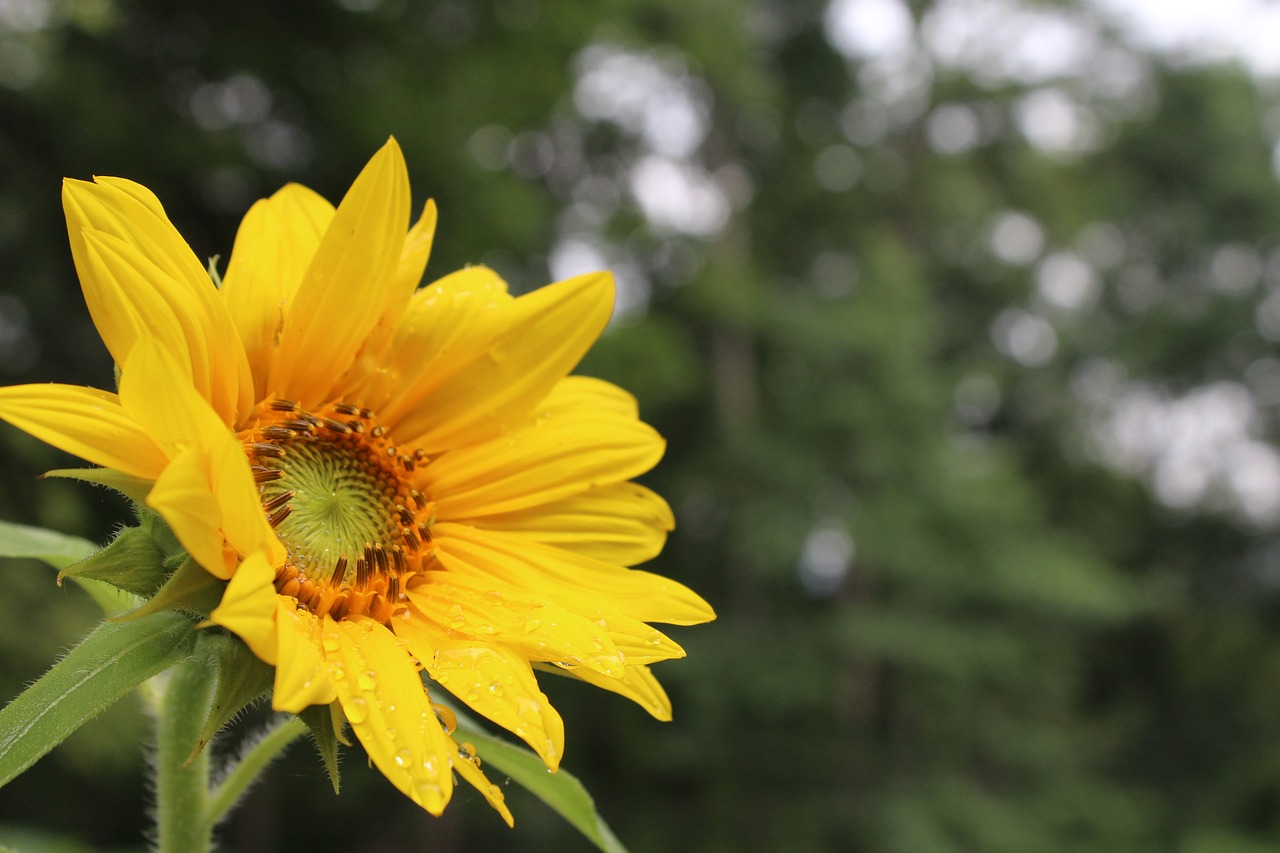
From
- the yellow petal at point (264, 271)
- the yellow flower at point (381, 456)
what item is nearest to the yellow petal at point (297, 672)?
the yellow flower at point (381, 456)

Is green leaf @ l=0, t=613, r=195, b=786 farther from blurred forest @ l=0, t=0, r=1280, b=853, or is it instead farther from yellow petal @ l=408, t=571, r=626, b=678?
blurred forest @ l=0, t=0, r=1280, b=853

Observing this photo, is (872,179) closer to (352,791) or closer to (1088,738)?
(1088,738)

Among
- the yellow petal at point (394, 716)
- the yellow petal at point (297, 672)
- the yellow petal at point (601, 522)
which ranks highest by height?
the yellow petal at point (601, 522)

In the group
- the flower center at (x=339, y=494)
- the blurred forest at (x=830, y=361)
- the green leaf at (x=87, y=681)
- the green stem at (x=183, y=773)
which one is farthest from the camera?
the blurred forest at (x=830, y=361)

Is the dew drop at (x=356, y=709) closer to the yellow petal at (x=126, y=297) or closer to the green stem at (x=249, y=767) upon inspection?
the green stem at (x=249, y=767)

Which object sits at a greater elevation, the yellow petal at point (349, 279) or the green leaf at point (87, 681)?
the yellow petal at point (349, 279)

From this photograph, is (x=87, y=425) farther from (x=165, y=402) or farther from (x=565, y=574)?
(x=565, y=574)

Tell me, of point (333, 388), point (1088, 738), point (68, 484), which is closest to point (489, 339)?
point (333, 388)
